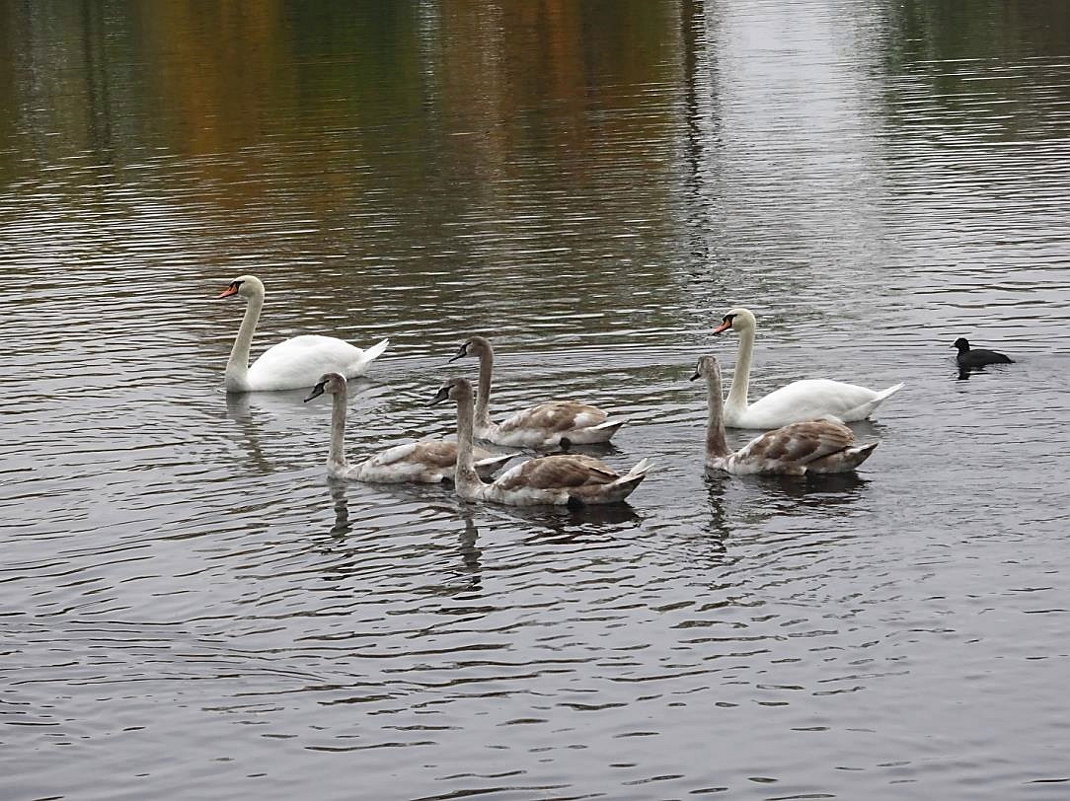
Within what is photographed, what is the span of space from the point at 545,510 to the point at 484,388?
311 centimetres

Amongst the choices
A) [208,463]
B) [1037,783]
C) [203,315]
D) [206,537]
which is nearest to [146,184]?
[203,315]

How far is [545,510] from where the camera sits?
1758 centimetres

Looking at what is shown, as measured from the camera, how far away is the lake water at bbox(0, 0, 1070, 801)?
12.7 metres

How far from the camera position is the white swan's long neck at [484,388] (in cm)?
2026

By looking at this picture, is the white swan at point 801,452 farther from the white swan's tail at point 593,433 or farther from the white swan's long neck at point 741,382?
the white swan's long neck at point 741,382

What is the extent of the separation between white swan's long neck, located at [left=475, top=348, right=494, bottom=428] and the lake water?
758 millimetres

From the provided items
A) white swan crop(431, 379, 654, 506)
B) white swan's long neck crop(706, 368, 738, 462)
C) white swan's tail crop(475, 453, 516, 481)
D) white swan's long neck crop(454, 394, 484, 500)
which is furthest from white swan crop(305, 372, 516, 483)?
white swan's long neck crop(706, 368, 738, 462)

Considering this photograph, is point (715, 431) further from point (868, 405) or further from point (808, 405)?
point (868, 405)

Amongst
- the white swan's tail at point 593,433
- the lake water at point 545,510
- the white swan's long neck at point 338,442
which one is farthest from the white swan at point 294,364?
the white swan's tail at point 593,433

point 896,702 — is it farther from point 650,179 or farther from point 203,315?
point 650,179

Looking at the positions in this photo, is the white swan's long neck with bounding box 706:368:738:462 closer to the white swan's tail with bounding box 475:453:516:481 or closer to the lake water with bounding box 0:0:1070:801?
the lake water with bounding box 0:0:1070:801

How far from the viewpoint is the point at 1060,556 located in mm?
15461

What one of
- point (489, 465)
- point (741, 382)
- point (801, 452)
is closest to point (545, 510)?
point (489, 465)

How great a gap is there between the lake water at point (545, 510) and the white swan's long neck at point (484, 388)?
29.8 inches
